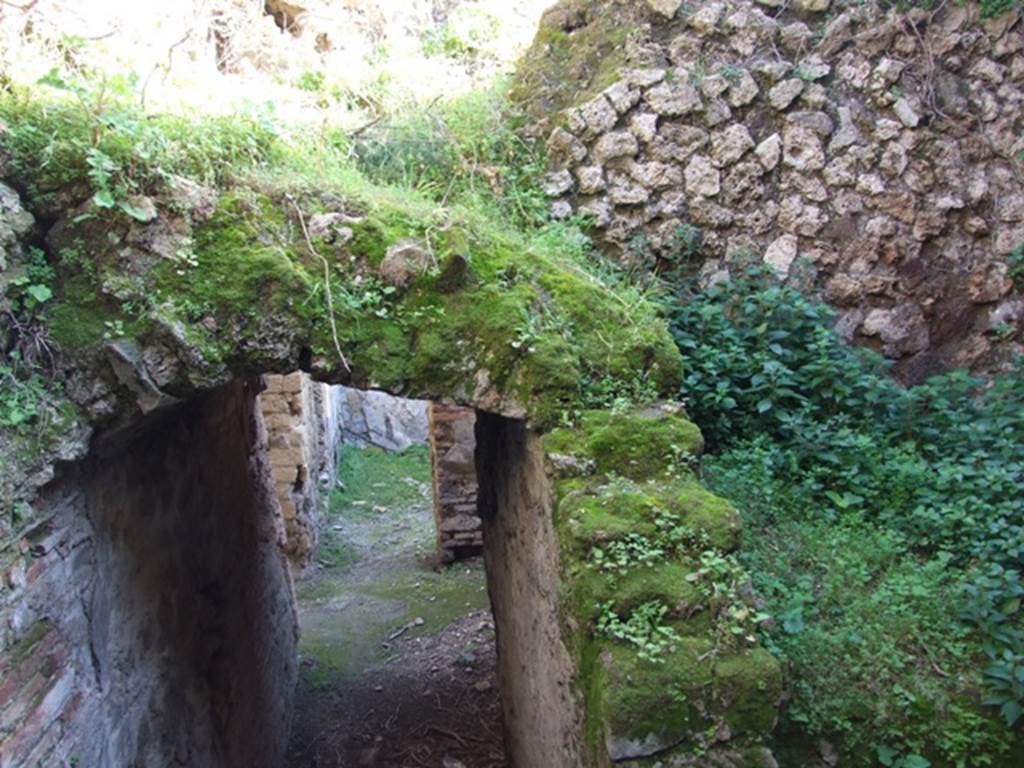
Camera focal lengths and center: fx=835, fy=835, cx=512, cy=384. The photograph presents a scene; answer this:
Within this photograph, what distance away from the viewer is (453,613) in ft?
22.6

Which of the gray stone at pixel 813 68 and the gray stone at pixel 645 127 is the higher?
the gray stone at pixel 813 68

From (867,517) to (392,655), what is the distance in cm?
391

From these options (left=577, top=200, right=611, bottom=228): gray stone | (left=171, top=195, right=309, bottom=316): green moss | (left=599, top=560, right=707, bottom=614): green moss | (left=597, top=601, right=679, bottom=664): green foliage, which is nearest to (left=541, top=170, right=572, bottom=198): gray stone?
(left=577, top=200, right=611, bottom=228): gray stone

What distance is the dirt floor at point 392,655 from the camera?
16.7 ft

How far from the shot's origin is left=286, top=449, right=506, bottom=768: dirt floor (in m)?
5.09

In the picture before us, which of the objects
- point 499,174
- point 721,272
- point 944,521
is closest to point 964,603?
point 944,521

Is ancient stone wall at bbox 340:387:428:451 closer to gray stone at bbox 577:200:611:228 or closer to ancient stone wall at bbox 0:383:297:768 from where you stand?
ancient stone wall at bbox 0:383:297:768

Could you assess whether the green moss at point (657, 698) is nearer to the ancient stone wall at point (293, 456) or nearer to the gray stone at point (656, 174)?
the gray stone at point (656, 174)

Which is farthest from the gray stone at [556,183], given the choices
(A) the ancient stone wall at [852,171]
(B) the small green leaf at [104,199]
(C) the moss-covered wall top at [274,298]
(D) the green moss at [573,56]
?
(B) the small green leaf at [104,199]

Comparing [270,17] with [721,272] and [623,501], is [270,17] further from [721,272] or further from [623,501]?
[623,501]

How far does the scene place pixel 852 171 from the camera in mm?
4398

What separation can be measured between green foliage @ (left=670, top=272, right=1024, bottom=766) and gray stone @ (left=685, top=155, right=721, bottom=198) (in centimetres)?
53

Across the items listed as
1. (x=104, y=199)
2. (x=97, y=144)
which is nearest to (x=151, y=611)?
(x=104, y=199)

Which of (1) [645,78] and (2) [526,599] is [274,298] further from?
(1) [645,78]
